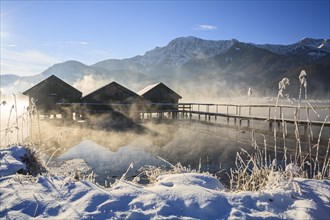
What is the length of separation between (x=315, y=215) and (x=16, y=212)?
3.24m

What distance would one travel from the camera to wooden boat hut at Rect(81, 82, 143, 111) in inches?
1608

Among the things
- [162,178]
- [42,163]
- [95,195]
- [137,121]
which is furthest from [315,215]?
[137,121]

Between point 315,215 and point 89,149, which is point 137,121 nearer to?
point 89,149

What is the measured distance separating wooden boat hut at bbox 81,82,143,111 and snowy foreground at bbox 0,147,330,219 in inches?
1445

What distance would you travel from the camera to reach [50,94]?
40250mm

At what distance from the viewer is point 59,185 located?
3.94 meters

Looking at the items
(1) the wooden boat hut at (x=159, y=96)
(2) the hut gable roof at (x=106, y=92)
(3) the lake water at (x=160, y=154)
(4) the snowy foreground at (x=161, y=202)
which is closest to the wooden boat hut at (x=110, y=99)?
(2) the hut gable roof at (x=106, y=92)

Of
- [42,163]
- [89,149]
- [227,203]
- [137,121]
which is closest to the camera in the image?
[227,203]

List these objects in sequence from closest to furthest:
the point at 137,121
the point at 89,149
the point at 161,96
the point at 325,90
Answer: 1. the point at 89,149
2. the point at 137,121
3. the point at 161,96
4. the point at 325,90

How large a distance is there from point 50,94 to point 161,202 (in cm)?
4033

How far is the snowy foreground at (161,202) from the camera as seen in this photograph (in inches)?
122

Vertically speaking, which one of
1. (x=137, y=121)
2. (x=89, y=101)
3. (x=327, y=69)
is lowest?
(x=137, y=121)

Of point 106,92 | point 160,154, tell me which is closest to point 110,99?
point 106,92

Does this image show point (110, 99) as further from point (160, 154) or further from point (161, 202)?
point (161, 202)
